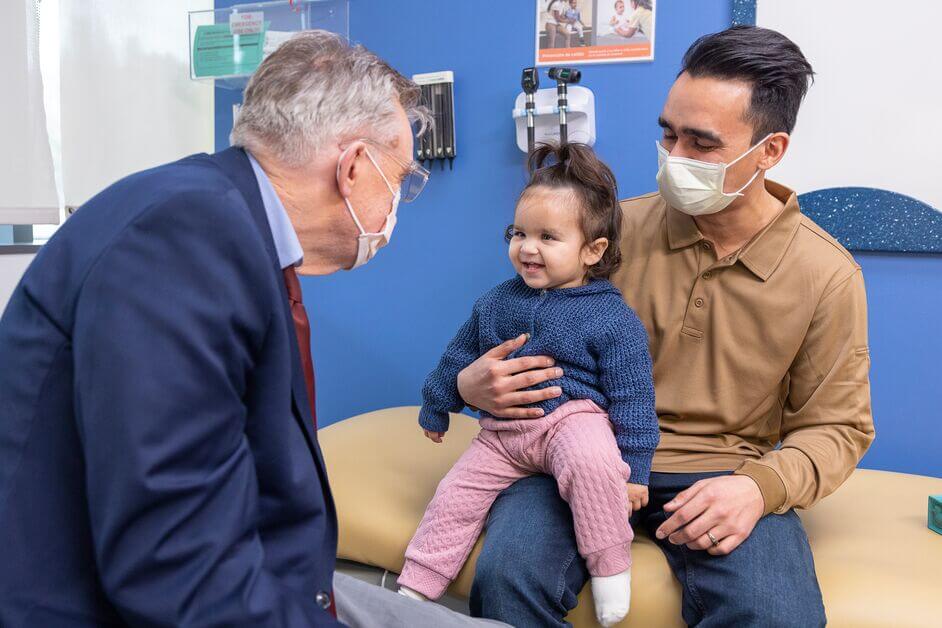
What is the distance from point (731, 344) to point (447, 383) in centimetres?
59

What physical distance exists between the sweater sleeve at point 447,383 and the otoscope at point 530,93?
2.14ft

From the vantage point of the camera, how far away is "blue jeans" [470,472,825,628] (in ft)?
4.38

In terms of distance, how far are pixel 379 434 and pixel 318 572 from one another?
3.92 feet

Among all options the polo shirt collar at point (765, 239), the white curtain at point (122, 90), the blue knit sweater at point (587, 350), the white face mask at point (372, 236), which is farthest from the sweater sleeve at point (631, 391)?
the white curtain at point (122, 90)

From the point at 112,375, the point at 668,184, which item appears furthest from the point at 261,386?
→ the point at 668,184

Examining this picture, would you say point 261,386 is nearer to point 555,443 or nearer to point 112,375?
point 112,375

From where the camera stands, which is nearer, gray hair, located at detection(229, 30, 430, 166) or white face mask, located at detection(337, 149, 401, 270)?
gray hair, located at detection(229, 30, 430, 166)

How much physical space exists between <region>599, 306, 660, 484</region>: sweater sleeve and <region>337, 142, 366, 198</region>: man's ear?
694 millimetres

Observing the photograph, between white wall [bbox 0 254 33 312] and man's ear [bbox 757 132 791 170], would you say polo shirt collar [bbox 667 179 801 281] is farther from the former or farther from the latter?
white wall [bbox 0 254 33 312]

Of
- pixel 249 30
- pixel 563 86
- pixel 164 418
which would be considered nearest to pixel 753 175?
pixel 563 86

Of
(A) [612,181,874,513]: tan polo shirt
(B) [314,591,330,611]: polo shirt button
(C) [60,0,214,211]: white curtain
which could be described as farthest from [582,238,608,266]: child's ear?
(C) [60,0,214,211]: white curtain

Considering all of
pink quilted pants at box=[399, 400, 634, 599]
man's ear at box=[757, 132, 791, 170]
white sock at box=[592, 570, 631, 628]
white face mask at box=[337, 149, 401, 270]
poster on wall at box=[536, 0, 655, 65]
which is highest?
poster on wall at box=[536, 0, 655, 65]

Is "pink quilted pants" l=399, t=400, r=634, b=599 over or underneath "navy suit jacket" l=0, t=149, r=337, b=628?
underneath

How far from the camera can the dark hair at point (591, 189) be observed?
1.66 meters
